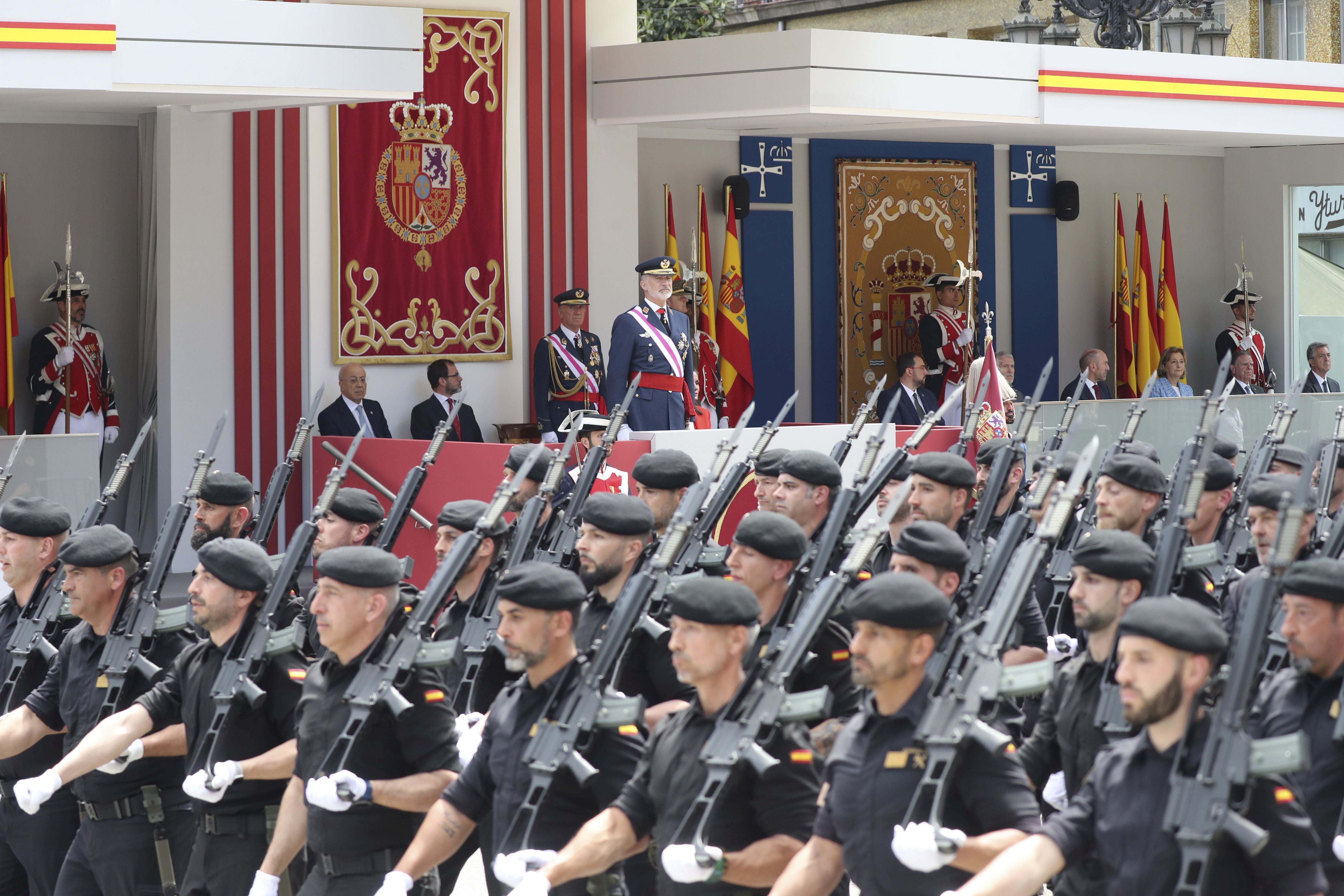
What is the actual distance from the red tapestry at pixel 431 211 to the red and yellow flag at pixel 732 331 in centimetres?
193

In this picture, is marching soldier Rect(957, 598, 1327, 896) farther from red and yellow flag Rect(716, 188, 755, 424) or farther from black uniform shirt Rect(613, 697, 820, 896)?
red and yellow flag Rect(716, 188, 755, 424)

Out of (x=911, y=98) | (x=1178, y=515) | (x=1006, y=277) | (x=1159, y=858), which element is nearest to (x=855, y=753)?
(x=1159, y=858)

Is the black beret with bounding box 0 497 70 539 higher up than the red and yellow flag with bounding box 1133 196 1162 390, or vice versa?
the red and yellow flag with bounding box 1133 196 1162 390

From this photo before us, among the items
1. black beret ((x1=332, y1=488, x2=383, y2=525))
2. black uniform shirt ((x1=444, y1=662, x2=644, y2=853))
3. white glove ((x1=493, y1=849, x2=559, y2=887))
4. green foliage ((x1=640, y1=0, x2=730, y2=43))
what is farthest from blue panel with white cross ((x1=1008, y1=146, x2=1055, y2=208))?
white glove ((x1=493, y1=849, x2=559, y2=887))

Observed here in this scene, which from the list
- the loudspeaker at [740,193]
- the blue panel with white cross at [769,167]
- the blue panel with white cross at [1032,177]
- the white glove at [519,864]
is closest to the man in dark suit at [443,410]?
the loudspeaker at [740,193]

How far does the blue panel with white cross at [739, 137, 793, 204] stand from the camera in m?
13.0

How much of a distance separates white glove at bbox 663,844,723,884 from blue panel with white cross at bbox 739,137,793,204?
9757 mm

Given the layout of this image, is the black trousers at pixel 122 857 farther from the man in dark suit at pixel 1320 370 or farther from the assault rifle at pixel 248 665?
the man in dark suit at pixel 1320 370

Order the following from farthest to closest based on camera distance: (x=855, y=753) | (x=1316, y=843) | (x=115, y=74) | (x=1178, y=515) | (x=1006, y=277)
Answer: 1. (x=1006, y=277)
2. (x=115, y=74)
3. (x=1178, y=515)
4. (x=855, y=753)
5. (x=1316, y=843)

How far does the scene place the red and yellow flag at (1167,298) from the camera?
14672 millimetres

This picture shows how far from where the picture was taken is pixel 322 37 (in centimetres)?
905

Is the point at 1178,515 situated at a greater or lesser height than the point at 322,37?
lesser

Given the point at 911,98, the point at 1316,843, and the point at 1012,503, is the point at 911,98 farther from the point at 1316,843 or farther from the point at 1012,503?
the point at 1316,843

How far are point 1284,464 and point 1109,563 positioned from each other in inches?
126
